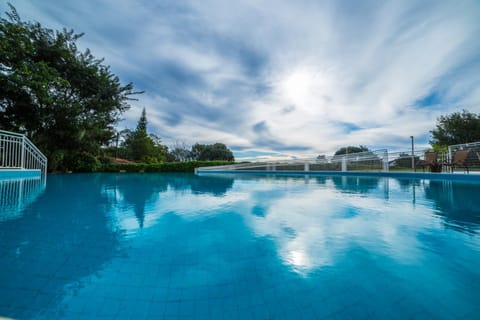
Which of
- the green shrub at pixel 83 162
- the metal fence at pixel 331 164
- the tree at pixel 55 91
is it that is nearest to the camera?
the tree at pixel 55 91

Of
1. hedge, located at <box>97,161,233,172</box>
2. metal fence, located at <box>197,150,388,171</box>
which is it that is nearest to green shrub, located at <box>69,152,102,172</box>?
→ hedge, located at <box>97,161,233,172</box>

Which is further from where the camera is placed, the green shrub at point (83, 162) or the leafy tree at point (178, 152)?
the leafy tree at point (178, 152)

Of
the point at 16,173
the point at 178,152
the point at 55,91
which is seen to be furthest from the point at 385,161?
the point at 178,152

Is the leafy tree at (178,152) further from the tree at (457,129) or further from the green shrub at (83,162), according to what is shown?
the tree at (457,129)

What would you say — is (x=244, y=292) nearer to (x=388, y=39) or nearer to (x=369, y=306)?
(x=369, y=306)

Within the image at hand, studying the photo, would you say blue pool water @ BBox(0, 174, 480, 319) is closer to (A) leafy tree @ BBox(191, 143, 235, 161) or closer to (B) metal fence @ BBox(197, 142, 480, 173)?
(B) metal fence @ BBox(197, 142, 480, 173)

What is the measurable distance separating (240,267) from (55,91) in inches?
620

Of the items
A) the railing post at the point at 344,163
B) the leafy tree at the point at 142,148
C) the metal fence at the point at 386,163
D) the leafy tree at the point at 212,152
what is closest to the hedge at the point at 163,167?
the metal fence at the point at 386,163

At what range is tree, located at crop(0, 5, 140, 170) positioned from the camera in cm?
916

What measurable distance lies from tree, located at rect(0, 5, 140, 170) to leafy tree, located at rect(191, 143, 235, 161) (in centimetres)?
1813

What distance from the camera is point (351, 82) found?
927 cm

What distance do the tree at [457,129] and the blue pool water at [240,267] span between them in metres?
24.8

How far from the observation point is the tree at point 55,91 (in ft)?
30.1

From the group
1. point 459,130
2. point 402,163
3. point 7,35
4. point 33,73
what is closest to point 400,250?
point 402,163
